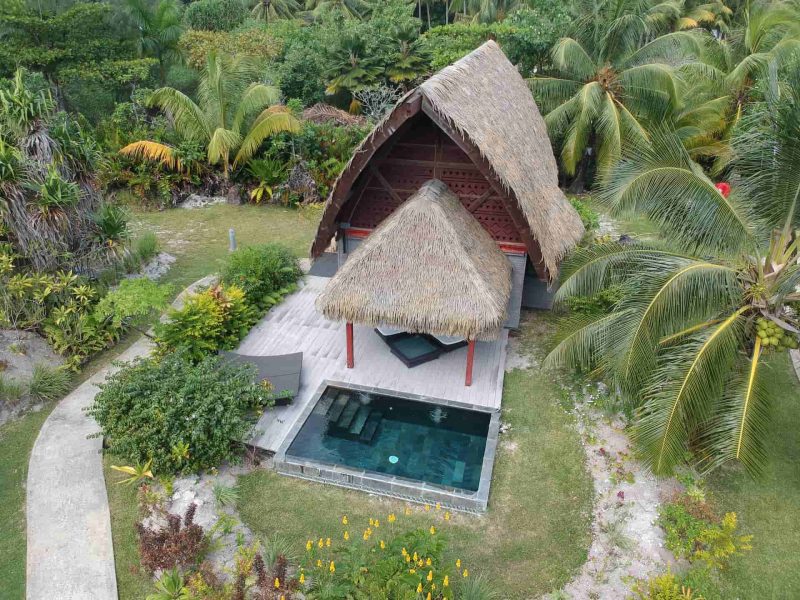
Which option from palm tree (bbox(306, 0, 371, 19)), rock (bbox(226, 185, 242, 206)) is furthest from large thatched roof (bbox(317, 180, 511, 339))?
palm tree (bbox(306, 0, 371, 19))

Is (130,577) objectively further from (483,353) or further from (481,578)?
(483,353)

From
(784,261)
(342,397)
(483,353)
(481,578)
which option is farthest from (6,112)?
(784,261)

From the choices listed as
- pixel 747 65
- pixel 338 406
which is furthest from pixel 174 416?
pixel 747 65

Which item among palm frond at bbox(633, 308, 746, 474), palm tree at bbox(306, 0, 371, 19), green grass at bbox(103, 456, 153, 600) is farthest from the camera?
palm tree at bbox(306, 0, 371, 19)

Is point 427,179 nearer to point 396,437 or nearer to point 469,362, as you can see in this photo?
point 469,362

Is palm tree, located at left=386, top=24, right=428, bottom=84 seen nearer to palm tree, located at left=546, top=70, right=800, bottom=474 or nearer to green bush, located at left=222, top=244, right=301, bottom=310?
green bush, located at left=222, top=244, right=301, bottom=310
